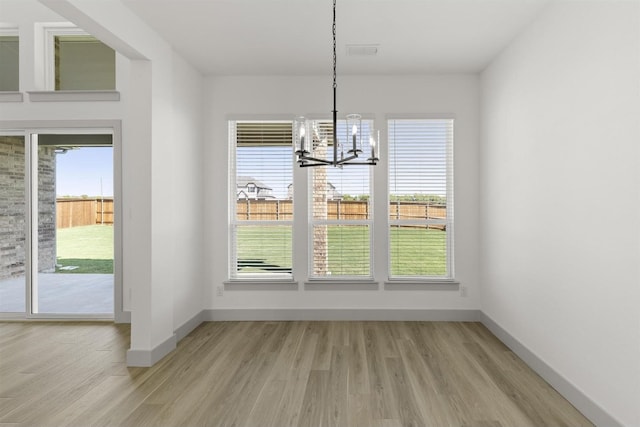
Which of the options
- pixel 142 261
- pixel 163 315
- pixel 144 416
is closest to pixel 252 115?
pixel 142 261

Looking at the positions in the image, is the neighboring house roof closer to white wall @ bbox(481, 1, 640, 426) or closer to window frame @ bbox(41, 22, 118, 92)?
window frame @ bbox(41, 22, 118, 92)

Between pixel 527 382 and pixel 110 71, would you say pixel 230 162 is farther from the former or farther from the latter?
pixel 527 382

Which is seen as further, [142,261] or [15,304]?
[15,304]

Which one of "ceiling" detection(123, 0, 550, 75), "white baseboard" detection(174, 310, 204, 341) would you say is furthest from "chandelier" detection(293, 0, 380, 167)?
"white baseboard" detection(174, 310, 204, 341)

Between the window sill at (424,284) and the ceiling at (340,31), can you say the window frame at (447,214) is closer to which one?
the window sill at (424,284)

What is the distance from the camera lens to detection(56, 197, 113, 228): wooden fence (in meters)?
4.68

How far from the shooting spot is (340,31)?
137 inches

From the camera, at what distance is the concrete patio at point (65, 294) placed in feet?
15.3

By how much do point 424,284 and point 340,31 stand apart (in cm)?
306

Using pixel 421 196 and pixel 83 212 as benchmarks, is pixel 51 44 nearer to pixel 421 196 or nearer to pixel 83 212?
pixel 83 212

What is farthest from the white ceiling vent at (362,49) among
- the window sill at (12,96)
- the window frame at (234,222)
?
the window sill at (12,96)

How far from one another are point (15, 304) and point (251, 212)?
10.4 ft

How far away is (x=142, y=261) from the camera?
11.0 feet

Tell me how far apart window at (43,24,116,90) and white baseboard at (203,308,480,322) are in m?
3.25
